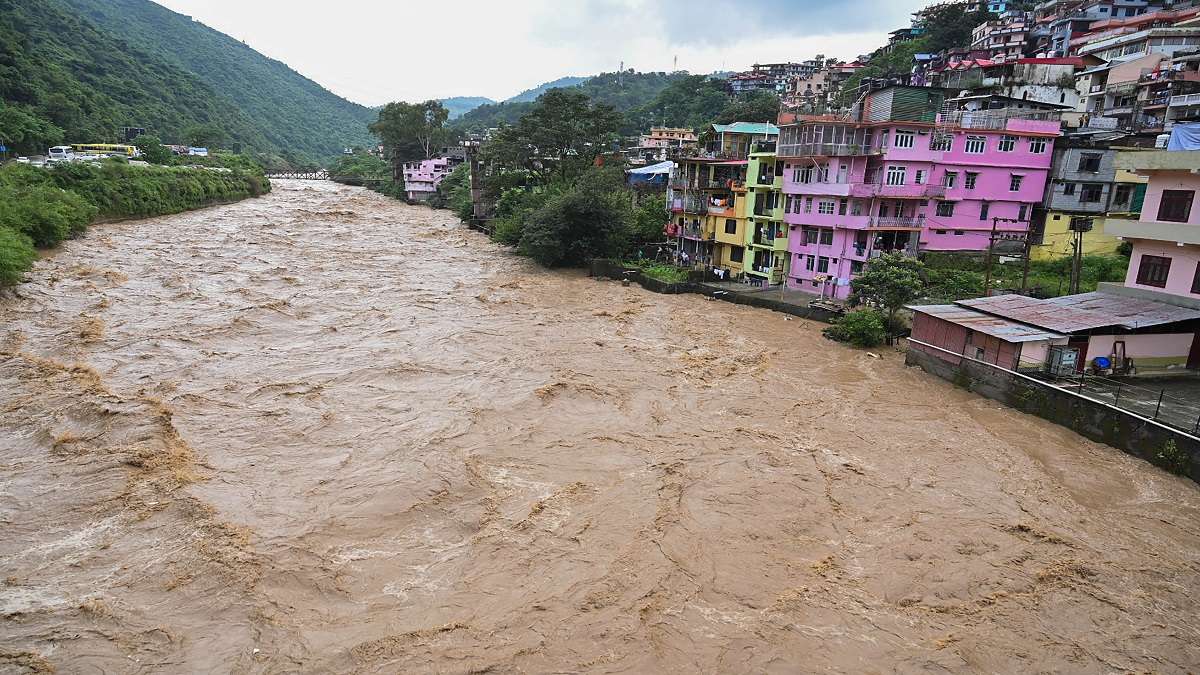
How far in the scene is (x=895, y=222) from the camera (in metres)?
25.8

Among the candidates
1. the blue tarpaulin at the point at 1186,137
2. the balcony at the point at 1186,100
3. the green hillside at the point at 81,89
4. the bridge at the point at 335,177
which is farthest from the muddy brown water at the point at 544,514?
the bridge at the point at 335,177

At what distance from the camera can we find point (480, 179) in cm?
5138

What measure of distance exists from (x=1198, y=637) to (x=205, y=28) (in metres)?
201

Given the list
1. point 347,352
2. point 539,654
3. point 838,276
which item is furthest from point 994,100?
point 539,654

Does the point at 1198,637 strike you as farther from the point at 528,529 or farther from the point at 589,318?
the point at 589,318

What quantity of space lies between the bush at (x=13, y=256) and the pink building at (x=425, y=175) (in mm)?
47091

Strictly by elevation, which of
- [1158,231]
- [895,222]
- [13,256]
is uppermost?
[1158,231]

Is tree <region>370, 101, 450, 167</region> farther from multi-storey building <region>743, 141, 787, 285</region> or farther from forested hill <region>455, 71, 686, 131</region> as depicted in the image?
multi-storey building <region>743, 141, 787, 285</region>

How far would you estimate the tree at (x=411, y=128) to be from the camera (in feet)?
251

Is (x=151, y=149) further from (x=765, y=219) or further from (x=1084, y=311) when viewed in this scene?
(x=1084, y=311)

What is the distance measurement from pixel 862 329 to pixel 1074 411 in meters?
7.08

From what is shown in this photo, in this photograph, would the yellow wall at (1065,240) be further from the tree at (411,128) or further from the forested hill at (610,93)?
the forested hill at (610,93)

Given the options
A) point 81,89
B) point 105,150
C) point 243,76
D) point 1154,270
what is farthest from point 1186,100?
point 243,76

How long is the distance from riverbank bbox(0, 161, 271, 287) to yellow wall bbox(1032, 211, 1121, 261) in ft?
128
